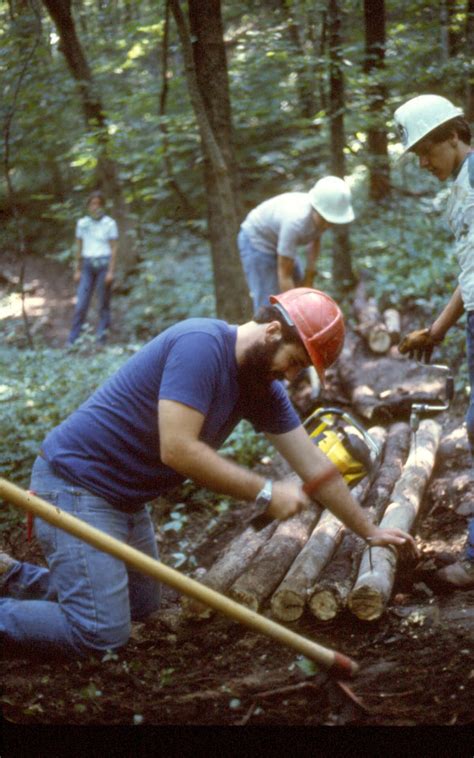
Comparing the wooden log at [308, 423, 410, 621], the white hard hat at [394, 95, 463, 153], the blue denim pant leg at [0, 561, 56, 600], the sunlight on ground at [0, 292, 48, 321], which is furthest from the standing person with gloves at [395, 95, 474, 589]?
the sunlight on ground at [0, 292, 48, 321]

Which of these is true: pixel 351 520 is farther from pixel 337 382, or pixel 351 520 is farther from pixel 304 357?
pixel 337 382

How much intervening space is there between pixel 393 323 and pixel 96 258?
496 cm

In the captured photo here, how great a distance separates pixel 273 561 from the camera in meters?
3.87

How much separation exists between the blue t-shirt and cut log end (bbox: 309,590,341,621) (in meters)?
0.86

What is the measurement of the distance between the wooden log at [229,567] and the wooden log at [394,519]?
0.56 metres

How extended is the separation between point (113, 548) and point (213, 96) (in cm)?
572

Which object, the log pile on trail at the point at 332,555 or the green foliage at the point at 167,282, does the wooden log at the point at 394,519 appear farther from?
the green foliage at the point at 167,282

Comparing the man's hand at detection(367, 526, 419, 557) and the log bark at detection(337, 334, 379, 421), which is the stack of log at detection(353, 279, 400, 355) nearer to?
the log bark at detection(337, 334, 379, 421)

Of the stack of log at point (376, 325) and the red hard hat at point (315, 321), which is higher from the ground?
the red hard hat at point (315, 321)

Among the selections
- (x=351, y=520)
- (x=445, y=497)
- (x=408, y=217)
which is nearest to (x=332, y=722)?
(x=351, y=520)

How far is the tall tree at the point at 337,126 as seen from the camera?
8.14m

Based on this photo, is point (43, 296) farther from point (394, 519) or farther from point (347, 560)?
point (347, 560)

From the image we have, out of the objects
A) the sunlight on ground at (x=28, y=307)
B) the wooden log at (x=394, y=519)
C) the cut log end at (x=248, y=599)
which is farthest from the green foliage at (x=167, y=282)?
the cut log end at (x=248, y=599)

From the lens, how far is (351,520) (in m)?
3.30
